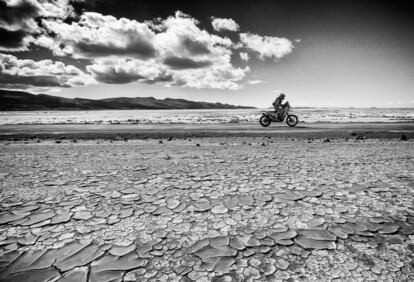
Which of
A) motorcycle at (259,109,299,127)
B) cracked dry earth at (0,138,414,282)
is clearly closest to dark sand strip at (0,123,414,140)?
motorcycle at (259,109,299,127)

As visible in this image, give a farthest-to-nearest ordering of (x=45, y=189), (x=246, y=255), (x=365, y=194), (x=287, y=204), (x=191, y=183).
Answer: (x=191, y=183) < (x=45, y=189) < (x=365, y=194) < (x=287, y=204) < (x=246, y=255)

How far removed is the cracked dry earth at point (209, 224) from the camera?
79.9 inches

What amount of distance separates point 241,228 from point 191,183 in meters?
1.80

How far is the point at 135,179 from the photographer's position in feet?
15.1

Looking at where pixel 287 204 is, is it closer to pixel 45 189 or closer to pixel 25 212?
pixel 25 212

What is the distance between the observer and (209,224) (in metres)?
2.83

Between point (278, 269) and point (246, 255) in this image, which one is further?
point (246, 255)

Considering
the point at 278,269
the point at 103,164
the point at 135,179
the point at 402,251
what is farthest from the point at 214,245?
the point at 103,164

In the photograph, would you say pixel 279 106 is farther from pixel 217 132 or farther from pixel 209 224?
pixel 209 224

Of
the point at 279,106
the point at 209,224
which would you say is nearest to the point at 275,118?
the point at 279,106

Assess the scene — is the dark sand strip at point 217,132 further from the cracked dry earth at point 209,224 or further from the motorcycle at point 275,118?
the cracked dry earth at point 209,224

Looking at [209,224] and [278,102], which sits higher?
[278,102]

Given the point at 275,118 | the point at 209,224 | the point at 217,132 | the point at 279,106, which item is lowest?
the point at 209,224

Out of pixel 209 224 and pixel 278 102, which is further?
pixel 278 102
